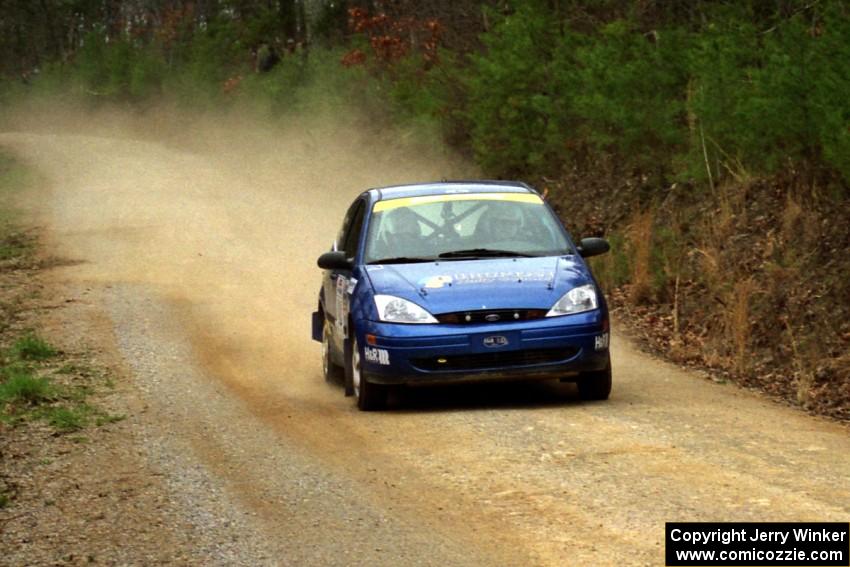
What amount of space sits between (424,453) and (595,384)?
99.9 inches

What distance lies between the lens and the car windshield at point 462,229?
12.6 metres

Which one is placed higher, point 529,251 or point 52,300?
point 529,251

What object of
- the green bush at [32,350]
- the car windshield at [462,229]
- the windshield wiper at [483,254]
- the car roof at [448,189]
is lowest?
the green bush at [32,350]

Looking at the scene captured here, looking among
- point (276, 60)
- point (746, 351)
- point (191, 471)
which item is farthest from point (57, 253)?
point (276, 60)

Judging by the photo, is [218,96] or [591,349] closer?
[591,349]

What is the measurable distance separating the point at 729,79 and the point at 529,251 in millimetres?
5509

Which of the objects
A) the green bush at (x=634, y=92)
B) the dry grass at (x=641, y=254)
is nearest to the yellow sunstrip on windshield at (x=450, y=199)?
the dry grass at (x=641, y=254)

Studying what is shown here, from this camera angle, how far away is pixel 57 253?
2544cm

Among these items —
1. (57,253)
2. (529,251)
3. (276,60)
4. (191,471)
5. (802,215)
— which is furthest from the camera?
(276,60)

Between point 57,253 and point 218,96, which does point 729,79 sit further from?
point 218,96

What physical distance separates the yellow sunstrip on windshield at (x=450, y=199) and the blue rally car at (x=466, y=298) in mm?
12

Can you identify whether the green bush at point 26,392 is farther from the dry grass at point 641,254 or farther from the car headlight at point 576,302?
the dry grass at point 641,254

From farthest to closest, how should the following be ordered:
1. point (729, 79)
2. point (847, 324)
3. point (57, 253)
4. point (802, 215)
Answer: point (57, 253) < point (729, 79) < point (802, 215) < point (847, 324)

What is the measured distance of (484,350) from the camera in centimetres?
1159
